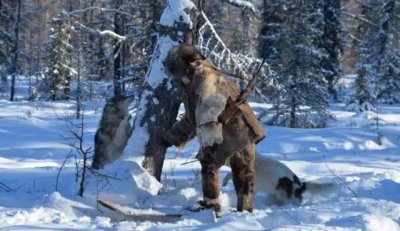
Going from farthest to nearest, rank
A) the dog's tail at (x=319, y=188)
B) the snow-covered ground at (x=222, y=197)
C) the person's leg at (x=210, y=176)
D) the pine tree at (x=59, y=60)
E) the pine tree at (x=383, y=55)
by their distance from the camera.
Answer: the pine tree at (x=383, y=55)
the pine tree at (x=59, y=60)
the dog's tail at (x=319, y=188)
the person's leg at (x=210, y=176)
the snow-covered ground at (x=222, y=197)

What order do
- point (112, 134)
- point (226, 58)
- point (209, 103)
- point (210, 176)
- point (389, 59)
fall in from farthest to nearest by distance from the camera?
1. point (389, 59)
2. point (112, 134)
3. point (226, 58)
4. point (210, 176)
5. point (209, 103)

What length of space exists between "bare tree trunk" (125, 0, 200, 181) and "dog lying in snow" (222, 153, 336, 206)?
1.31m

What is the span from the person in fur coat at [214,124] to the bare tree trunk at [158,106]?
1.28 m

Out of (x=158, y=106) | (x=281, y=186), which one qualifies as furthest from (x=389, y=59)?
(x=158, y=106)

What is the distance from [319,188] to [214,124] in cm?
224

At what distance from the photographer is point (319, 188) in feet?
23.7


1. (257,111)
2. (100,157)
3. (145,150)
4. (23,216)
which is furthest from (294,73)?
(23,216)

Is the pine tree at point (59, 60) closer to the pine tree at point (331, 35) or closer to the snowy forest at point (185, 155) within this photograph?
the snowy forest at point (185, 155)

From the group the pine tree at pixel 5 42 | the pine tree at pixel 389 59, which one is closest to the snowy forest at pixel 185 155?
the pine tree at pixel 389 59

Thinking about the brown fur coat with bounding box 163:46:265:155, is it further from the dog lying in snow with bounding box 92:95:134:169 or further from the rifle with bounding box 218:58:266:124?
the dog lying in snow with bounding box 92:95:134:169

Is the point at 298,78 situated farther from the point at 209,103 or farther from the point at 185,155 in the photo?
the point at 209,103

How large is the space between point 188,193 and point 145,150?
878 millimetres

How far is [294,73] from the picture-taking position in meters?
21.4

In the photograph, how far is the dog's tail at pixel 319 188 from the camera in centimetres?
716
